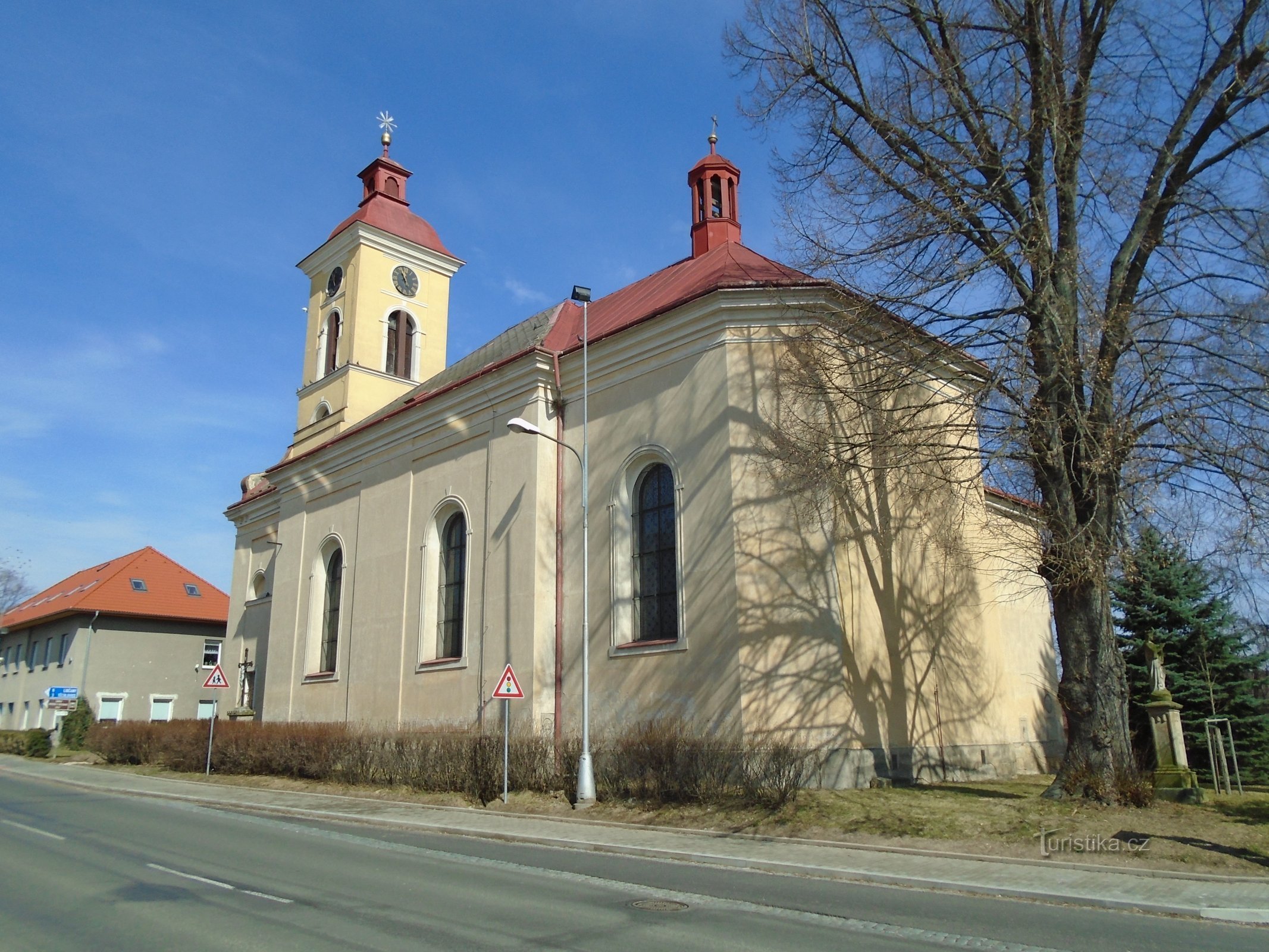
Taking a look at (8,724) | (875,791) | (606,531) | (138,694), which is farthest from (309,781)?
(8,724)

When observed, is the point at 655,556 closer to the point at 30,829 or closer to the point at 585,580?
the point at 585,580

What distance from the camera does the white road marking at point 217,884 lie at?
816 cm

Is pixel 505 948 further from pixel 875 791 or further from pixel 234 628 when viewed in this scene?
pixel 234 628

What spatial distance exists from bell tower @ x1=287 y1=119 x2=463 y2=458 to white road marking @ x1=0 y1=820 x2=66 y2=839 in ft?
55.6

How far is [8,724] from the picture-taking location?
44656 mm

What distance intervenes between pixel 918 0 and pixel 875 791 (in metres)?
11.9

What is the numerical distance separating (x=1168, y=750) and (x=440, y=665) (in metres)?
14.3

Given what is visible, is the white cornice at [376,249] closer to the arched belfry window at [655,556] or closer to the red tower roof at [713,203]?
the red tower roof at [713,203]

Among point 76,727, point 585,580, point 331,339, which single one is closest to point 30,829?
point 585,580

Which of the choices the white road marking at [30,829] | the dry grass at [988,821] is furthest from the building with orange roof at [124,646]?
the dry grass at [988,821]

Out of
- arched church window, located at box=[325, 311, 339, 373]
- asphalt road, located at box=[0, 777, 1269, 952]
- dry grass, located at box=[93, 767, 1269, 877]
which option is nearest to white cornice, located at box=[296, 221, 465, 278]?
arched church window, located at box=[325, 311, 339, 373]

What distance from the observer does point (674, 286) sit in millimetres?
20594

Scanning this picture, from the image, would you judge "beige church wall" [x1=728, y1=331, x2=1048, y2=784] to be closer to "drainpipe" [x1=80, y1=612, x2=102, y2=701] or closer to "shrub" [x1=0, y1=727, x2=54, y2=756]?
"shrub" [x1=0, y1=727, x2=54, y2=756]

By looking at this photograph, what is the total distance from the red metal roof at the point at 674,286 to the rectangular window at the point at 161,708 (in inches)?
1182
